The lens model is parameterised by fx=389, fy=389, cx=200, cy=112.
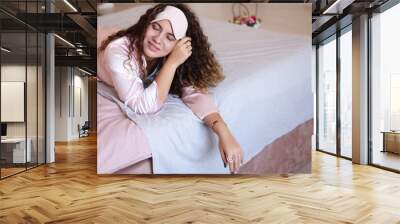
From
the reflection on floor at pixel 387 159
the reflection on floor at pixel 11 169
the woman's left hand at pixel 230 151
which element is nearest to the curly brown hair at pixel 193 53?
the woman's left hand at pixel 230 151

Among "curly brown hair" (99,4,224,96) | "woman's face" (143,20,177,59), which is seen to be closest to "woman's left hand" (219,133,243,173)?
"curly brown hair" (99,4,224,96)

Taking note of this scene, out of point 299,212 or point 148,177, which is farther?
point 148,177

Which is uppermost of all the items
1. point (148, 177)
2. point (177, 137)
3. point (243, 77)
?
point (243, 77)

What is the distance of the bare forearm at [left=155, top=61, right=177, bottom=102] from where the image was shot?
258 inches

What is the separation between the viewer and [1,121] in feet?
21.9

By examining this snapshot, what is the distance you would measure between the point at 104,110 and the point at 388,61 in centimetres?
551

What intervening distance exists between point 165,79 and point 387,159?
4782mm

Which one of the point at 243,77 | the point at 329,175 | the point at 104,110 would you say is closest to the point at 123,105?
the point at 104,110

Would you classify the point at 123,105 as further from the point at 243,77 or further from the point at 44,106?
the point at 44,106

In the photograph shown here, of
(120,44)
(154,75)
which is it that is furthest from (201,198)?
(120,44)

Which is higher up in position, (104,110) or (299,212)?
(104,110)

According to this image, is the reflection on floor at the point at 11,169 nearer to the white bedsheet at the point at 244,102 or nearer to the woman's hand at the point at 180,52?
the white bedsheet at the point at 244,102

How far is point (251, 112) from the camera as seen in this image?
22.1 ft

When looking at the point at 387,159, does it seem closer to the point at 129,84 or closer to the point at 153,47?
the point at 153,47
